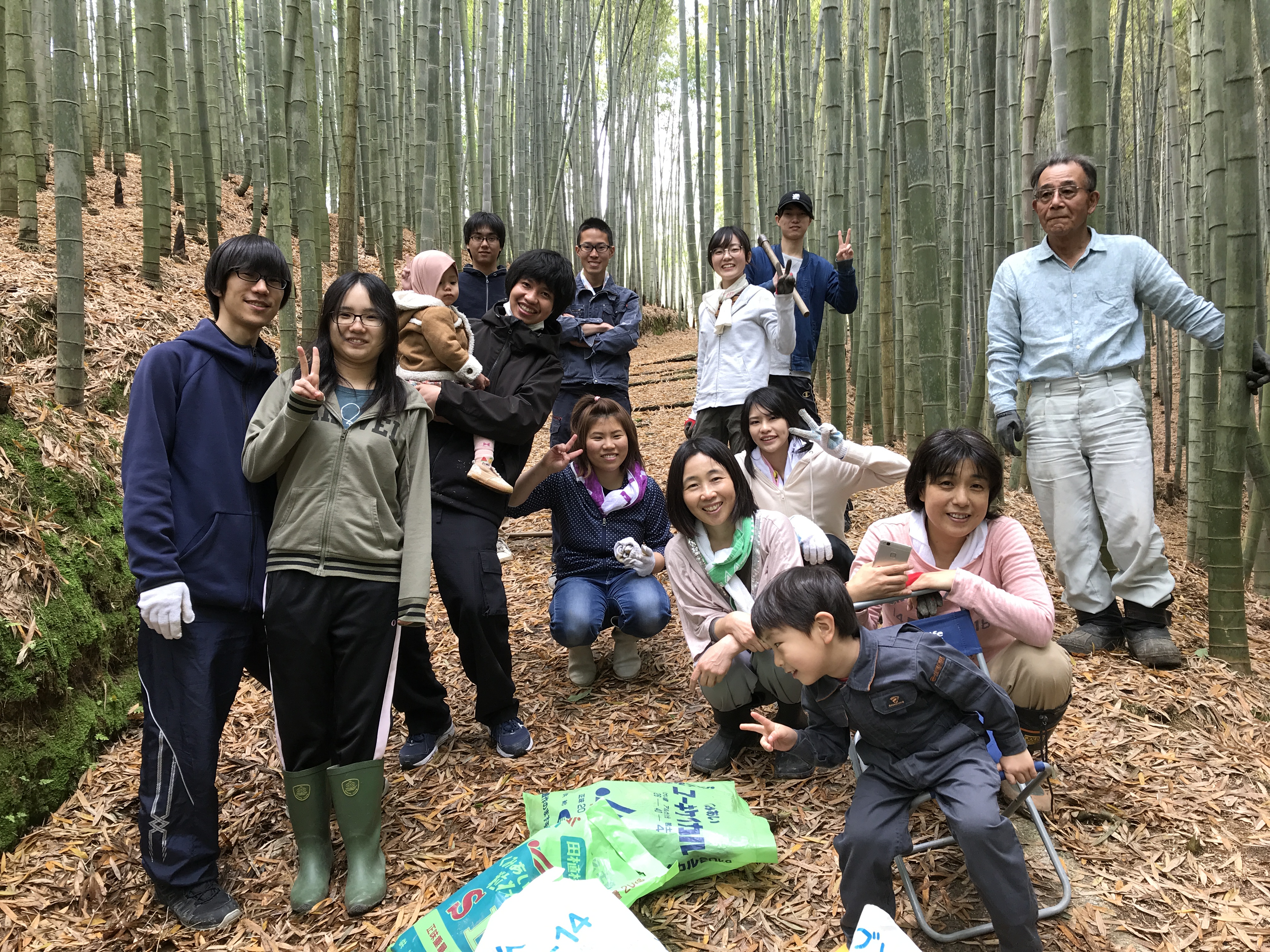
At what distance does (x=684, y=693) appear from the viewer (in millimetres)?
2584

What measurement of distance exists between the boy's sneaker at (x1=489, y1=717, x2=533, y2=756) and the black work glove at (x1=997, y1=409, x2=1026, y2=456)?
1758 millimetres

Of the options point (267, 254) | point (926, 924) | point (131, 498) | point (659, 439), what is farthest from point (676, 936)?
point (659, 439)

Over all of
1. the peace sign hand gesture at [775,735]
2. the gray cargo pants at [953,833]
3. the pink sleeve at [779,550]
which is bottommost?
the gray cargo pants at [953,833]

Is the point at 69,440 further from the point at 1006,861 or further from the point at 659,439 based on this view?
the point at 659,439

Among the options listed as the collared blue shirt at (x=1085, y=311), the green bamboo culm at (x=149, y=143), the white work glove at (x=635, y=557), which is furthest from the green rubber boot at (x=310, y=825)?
the green bamboo culm at (x=149, y=143)

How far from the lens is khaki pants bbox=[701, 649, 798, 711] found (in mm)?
2076

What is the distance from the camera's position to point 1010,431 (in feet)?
8.06

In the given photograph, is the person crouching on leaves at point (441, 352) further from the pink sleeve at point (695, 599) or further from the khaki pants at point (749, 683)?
the khaki pants at point (749, 683)

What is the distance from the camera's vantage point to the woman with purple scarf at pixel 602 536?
2520 mm

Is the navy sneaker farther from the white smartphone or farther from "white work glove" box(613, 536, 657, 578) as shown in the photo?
the white smartphone

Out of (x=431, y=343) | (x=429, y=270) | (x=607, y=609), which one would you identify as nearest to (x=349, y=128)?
(x=429, y=270)

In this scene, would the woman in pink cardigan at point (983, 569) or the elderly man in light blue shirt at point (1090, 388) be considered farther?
the elderly man in light blue shirt at point (1090, 388)

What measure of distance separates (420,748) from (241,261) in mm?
1411

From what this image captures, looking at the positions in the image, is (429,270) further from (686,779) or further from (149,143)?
(149,143)
